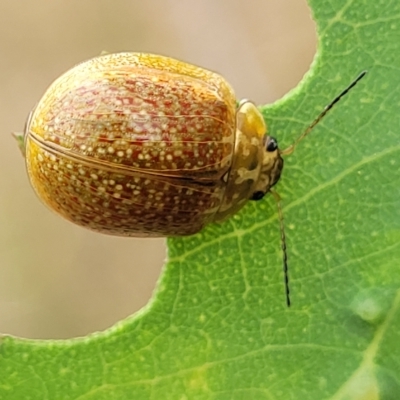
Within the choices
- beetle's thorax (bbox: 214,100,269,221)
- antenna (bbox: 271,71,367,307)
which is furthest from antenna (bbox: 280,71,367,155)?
beetle's thorax (bbox: 214,100,269,221)

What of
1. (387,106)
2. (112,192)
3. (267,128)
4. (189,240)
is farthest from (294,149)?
(112,192)

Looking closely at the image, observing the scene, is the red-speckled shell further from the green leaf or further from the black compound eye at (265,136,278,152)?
the green leaf

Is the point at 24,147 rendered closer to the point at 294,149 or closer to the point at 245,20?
the point at 294,149

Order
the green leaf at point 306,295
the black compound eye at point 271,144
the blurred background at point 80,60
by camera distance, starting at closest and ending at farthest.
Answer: the green leaf at point 306,295 < the black compound eye at point 271,144 < the blurred background at point 80,60

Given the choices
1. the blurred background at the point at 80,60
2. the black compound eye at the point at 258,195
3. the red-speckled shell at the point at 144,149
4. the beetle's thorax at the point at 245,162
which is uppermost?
the red-speckled shell at the point at 144,149

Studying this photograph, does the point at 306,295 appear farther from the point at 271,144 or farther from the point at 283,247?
the point at 271,144

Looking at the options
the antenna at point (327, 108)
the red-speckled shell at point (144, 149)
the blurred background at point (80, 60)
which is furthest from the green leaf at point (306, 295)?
the blurred background at point (80, 60)

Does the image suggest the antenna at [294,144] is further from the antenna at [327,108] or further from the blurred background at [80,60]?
the blurred background at [80,60]
